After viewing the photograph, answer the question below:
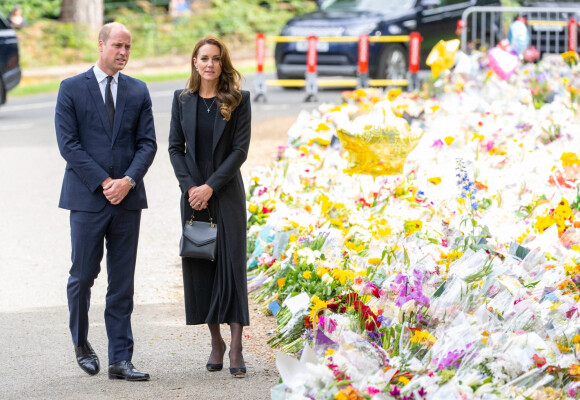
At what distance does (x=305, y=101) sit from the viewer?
713 inches

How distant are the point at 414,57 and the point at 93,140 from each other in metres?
12.7

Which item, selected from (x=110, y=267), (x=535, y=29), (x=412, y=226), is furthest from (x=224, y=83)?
(x=535, y=29)

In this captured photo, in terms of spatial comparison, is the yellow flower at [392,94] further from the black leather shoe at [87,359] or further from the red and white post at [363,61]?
the black leather shoe at [87,359]

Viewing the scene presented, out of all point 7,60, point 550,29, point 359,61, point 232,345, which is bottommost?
point 232,345

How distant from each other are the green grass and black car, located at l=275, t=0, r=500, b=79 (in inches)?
201

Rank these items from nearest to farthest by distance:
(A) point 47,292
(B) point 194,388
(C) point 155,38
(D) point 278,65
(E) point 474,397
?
(E) point 474,397 → (B) point 194,388 → (A) point 47,292 → (D) point 278,65 → (C) point 155,38

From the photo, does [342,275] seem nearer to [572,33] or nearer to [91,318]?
[91,318]

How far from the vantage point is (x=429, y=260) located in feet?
19.6

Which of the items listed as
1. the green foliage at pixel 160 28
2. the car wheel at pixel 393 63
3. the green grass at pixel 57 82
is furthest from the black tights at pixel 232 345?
the green foliage at pixel 160 28

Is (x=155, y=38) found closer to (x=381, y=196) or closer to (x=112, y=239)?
(x=381, y=196)

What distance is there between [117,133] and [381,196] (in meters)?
2.72

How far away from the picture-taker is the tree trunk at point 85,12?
27.8 metres

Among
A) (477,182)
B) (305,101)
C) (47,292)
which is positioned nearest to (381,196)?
(477,182)

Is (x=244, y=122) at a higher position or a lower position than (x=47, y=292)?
higher
